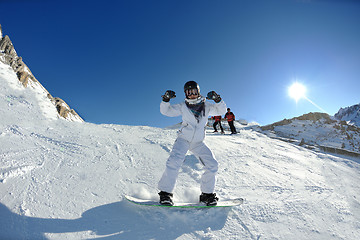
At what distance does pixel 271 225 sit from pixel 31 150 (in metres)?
4.58

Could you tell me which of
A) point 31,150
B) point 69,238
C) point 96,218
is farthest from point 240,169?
point 31,150

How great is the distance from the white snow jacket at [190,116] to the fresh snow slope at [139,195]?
0.93m

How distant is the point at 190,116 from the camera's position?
2738 millimetres

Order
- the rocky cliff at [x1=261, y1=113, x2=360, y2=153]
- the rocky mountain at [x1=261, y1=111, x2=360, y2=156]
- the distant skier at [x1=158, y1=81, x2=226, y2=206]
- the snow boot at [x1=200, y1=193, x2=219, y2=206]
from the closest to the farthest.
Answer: the snow boot at [x1=200, y1=193, x2=219, y2=206]
the distant skier at [x1=158, y1=81, x2=226, y2=206]
the rocky mountain at [x1=261, y1=111, x2=360, y2=156]
the rocky cliff at [x1=261, y1=113, x2=360, y2=153]

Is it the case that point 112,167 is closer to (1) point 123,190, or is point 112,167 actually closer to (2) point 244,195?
(1) point 123,190

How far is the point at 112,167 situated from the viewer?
3.41 meters

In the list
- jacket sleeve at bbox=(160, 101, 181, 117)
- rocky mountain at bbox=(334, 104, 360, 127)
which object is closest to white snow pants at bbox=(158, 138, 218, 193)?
jacket sleeve at bbox=(160, 101, 181, 117)

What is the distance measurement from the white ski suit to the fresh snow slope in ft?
1.31

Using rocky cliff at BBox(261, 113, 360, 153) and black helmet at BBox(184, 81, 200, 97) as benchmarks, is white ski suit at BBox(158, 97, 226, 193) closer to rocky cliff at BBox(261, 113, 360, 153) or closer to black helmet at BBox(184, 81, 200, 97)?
black helmet at BBox(184, 81, 200, 97)

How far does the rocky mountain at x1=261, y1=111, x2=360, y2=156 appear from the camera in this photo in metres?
12.5

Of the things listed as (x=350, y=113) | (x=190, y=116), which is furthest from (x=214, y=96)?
(x=350, y=113)

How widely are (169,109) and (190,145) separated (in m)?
0.69

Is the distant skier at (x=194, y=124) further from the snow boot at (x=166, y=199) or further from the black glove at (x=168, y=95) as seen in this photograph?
the snow boot at (x=166, y=199)

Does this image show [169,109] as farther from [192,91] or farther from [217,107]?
[217,107]
